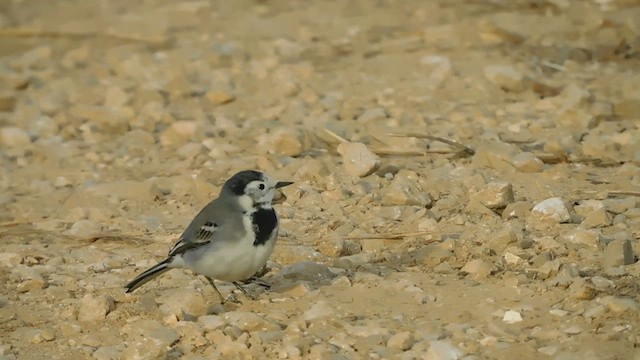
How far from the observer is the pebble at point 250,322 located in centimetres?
664

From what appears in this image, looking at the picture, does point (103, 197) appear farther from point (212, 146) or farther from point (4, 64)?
point (4, 64)

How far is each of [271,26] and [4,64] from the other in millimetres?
2589

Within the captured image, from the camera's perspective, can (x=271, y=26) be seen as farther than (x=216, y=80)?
Yes

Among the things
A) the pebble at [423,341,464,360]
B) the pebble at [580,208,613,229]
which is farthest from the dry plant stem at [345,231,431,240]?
the pebble at [423,341,464,360]

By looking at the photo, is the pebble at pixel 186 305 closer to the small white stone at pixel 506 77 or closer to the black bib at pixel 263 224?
the black bib at pixel 263 224

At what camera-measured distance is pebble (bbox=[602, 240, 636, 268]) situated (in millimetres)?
7168

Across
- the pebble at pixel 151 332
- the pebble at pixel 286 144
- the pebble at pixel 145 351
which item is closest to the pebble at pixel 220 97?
the pebble at pixel 286 144

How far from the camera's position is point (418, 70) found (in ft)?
37.7

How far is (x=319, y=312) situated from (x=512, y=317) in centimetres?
96

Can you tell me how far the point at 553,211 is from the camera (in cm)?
795

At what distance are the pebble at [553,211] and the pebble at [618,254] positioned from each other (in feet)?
2.18

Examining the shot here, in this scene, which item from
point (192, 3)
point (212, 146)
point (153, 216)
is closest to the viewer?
point (153, 216)

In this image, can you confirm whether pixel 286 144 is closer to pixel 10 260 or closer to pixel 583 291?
pixel 10 260

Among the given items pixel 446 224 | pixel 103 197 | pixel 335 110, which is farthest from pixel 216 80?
pixel 446 224
